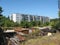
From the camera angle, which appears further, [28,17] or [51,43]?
[28,17]

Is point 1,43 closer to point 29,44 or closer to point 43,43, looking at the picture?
point 29,44

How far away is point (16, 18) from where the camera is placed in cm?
9006

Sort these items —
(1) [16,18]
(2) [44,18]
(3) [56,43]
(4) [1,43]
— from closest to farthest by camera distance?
(3) [56,43]
(4) [1,43]
(1) [16,18]
(2) [44,18]

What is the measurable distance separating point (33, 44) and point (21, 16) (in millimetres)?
87571

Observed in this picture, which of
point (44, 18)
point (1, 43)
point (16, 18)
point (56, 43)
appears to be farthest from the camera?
point (44, 18)

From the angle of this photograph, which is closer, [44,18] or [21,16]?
[21,16]

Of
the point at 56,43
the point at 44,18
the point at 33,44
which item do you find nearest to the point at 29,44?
the point at 33,44

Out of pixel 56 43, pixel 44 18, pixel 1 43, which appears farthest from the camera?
pixel 44 18

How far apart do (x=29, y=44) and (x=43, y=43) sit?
404 millimetres

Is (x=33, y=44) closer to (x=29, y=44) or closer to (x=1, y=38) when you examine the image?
(x=29, y=44)

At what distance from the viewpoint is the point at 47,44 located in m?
4.29

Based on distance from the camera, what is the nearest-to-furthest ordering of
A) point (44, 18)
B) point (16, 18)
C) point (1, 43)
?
1. point (1, 43)
2. point (16, 18)
3. point (44, 18)

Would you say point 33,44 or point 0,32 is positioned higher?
point 0,32

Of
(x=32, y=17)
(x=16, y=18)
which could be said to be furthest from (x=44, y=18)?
(x=16, y=18)
